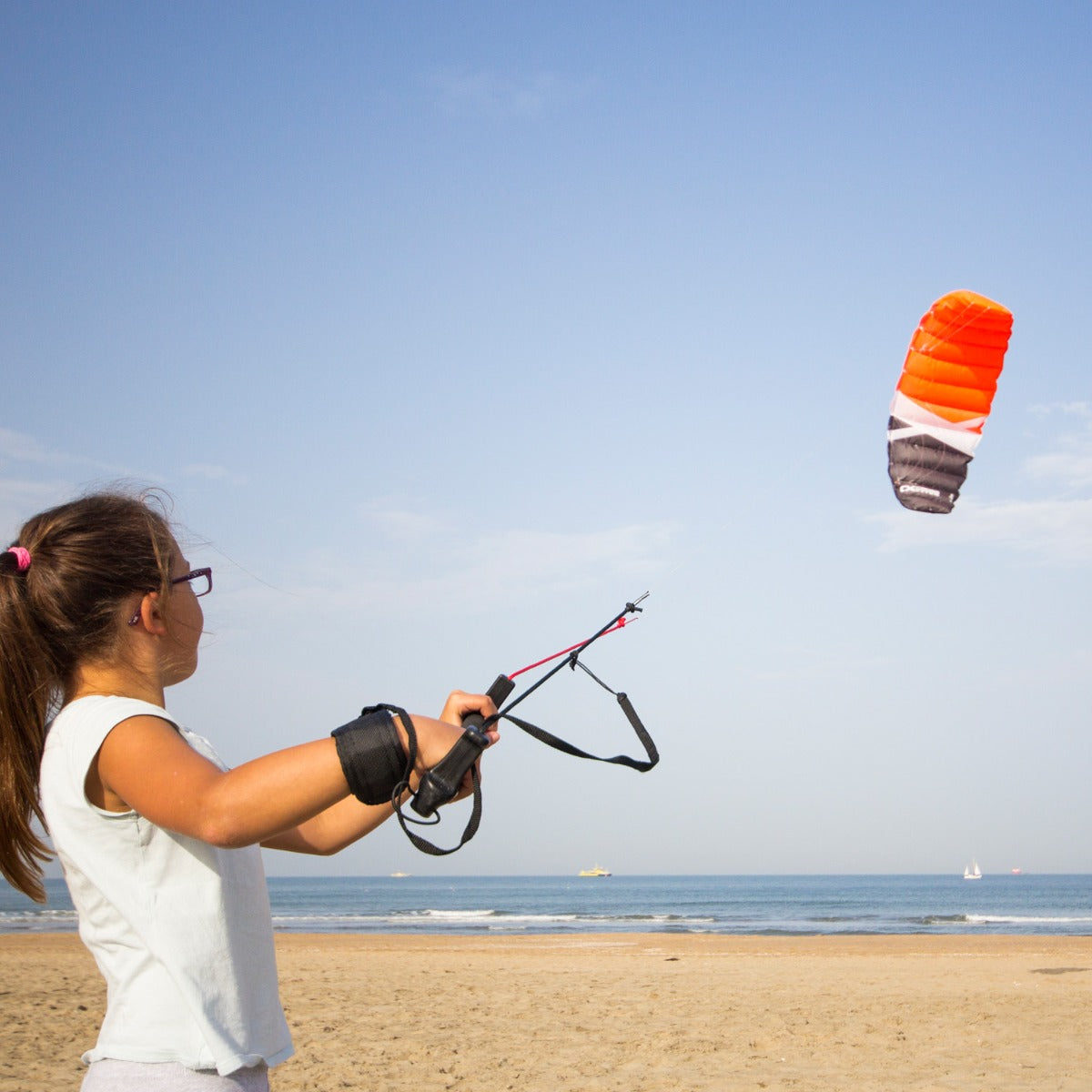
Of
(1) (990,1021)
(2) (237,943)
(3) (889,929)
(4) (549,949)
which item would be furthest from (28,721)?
(3) (889,929)

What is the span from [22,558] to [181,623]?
24cm

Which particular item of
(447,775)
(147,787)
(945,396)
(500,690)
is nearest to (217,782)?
(147,787)

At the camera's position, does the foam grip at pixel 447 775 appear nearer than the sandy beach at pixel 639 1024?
Yes

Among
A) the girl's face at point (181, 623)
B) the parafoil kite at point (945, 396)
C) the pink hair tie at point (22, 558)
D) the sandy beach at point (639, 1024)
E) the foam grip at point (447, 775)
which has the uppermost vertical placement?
the parafoil kite at point (945, 396)

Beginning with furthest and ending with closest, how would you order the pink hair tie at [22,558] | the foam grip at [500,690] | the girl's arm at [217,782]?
the foam grip at [500,690], the pink hair tie at [22,558], the girl's arm at [217,782]

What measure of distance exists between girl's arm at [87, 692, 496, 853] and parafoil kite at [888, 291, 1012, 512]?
216 inches

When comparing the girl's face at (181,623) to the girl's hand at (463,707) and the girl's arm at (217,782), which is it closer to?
the girl's arm at (217,782)

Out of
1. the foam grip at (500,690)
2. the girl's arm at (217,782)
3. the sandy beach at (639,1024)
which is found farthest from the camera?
the sandy beach at (639,1024)

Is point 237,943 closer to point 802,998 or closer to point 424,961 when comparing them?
point 802,998

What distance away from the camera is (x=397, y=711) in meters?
1.36

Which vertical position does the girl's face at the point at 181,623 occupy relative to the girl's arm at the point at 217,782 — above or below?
above

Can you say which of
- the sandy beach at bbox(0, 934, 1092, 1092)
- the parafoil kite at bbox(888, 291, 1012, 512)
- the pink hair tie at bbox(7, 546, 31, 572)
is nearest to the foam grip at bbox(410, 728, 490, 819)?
the pink hair tie at bbox(7, 546, 31, 572)

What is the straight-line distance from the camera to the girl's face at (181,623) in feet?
5.24

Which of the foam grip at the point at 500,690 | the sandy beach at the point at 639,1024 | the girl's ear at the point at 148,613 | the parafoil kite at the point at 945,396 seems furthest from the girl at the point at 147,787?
the sandy beach at the point at 639,1024
